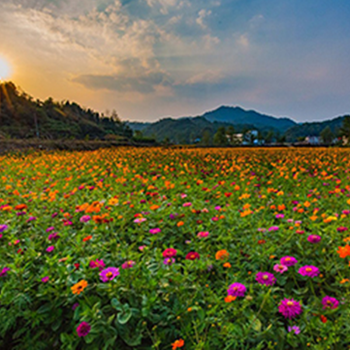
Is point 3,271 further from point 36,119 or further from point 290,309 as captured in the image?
point 36,119

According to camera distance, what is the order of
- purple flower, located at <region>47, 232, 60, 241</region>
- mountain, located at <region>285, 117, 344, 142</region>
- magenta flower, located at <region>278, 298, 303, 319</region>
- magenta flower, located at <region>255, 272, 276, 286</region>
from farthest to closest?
1. mountain, located at <region>285, 117, 344, 142</region>
2. purple flower, located at <region>47, 232, 60, 241</region>
3. magenta flower, located at <region>255, 272, 276, 286</region>
4. magenta flower, located at <region>278, 298, 303, 319</region>

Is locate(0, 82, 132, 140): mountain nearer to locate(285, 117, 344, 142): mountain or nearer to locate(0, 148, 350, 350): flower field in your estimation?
locate(0, 148, 350, 350): flower field

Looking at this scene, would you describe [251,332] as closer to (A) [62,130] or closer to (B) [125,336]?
(B) [125,336]

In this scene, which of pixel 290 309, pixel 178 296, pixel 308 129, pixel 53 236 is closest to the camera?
pixel 290 309

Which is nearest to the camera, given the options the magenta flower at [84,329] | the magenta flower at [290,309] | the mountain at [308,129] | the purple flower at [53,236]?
the magenta flower at [84,329]

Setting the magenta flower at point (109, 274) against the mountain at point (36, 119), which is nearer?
the magenta flower at point (109, 274)

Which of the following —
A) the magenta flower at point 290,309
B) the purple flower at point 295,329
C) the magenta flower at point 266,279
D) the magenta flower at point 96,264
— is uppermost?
the magenta flower at point 96,264

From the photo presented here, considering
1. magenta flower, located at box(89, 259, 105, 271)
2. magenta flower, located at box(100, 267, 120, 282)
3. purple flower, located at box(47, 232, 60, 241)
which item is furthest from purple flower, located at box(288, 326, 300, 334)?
purple flower, located at box(47, 232, 60, 241)

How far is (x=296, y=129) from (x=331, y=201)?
435ft

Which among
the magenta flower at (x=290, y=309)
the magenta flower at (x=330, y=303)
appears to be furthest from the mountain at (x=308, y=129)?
the magenta flower at (x=290, y=309)

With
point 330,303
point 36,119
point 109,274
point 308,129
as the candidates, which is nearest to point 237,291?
point 330,303

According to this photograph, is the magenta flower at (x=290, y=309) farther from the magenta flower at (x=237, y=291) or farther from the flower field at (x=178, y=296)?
the magenta flower at (x=237, y=291)

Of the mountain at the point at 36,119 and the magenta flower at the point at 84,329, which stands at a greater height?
the mountain at the point at 36,119

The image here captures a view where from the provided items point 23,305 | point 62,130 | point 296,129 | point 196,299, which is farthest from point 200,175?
point 296,129
